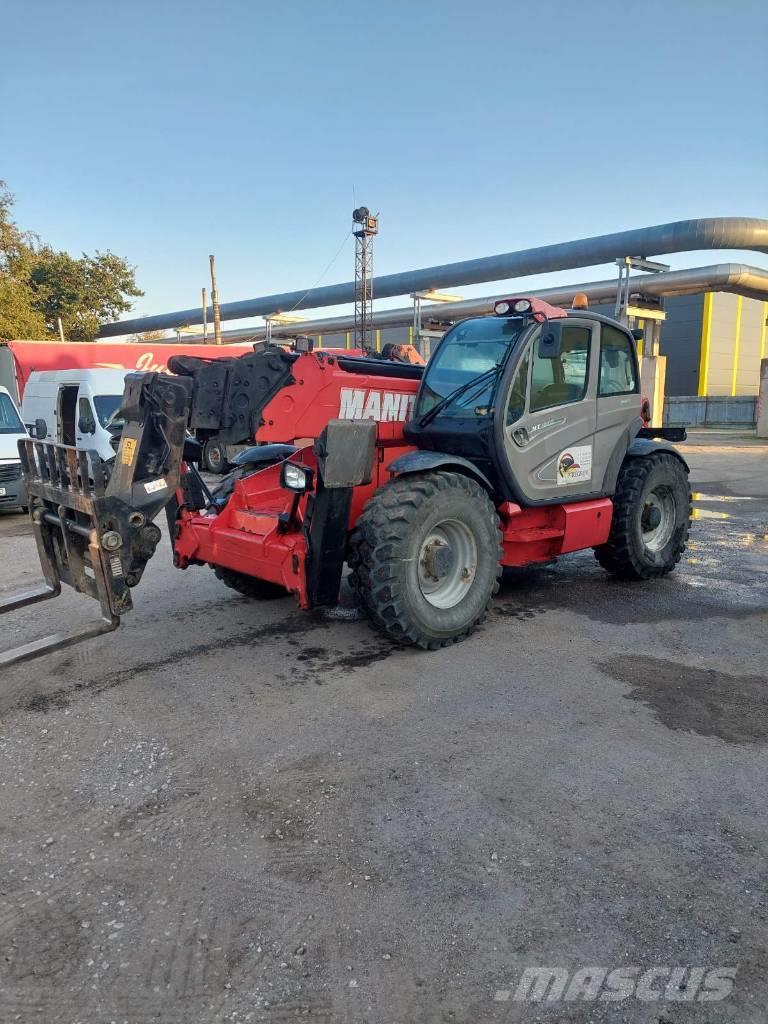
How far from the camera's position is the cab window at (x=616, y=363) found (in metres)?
6.10

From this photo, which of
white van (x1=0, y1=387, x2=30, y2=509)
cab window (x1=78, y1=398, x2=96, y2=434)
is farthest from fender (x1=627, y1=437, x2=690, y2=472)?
cab window (x1=78, y1=398, x2=96, y2=434)

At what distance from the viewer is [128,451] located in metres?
→ 4.18

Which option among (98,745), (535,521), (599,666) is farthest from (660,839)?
(535,521)

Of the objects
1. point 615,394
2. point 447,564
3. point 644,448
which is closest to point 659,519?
point 644,448

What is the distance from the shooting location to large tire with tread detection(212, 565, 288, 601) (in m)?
6.02

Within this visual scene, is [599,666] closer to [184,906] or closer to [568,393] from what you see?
[568,393]

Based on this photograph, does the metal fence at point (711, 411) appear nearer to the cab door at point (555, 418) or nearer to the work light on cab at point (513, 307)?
the cab door at point (555, 418)

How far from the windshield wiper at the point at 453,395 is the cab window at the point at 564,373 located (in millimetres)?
332

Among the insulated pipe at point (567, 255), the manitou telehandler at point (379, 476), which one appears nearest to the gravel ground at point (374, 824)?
the manitou telehandler at point (379, 476)

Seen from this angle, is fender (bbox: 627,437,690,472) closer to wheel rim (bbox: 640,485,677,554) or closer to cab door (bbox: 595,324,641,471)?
cab door (bbox: 595,324,641,471)

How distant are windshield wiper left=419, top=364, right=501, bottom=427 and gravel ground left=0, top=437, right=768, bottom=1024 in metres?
1.74

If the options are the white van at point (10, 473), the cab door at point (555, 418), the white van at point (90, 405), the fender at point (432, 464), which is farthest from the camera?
the white van at point (90, 405)

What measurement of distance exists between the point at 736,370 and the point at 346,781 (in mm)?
41375

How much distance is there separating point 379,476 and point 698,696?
261 centimetres
